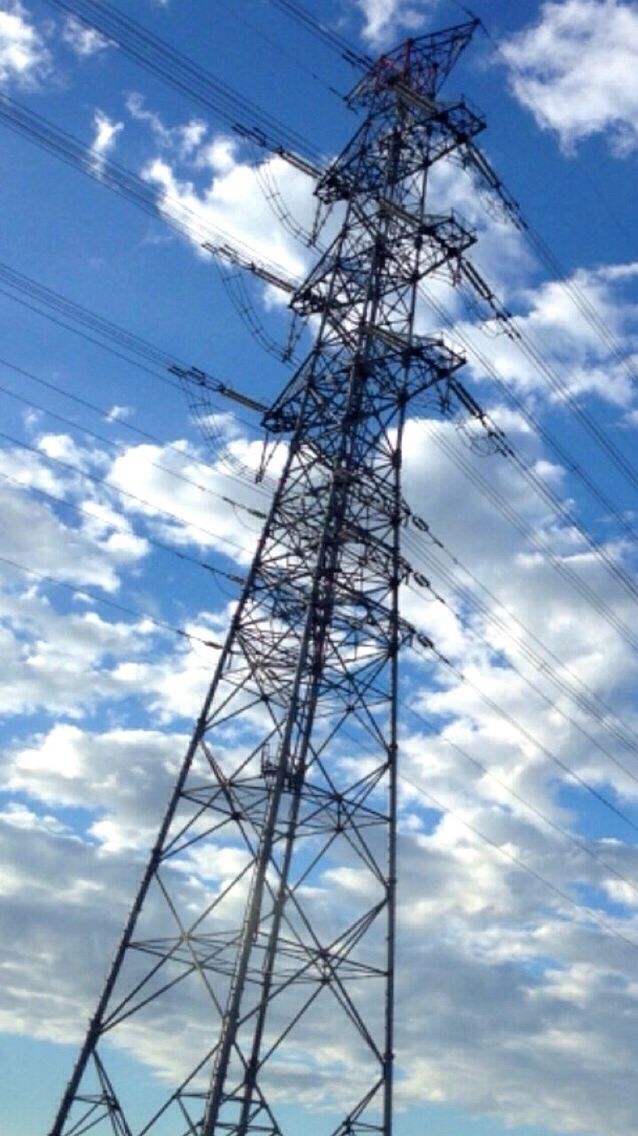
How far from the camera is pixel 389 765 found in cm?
2569

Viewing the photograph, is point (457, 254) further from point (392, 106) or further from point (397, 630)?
point (397, 630)

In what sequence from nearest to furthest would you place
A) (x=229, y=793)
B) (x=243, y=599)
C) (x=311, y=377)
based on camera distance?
(x=229, y=793) < (x=243, y=599) < (x=311, y=377)

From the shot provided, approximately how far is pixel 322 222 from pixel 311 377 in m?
5.32

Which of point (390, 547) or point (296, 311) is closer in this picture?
point (390, 547)

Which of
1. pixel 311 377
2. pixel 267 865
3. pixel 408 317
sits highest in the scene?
pixel 408 317

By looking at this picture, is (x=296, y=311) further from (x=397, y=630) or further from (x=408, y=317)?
(x=397, y=630)

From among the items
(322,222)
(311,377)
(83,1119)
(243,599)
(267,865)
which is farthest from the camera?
(322,222)

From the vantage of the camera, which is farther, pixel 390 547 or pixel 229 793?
pixel 390 547

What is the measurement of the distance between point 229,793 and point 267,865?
6.85 ft

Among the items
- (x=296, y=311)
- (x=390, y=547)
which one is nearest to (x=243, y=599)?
(x=390, y=547)

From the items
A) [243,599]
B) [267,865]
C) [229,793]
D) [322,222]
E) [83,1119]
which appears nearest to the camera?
[83,1119]

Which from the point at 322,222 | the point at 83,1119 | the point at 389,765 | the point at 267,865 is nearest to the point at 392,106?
the point at 322,222

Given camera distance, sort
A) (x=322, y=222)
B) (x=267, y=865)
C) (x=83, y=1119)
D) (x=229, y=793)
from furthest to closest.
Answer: (x=322, y=222) → (x=229, y=793) → (x=267, y=865) → (x=83, y=1119)

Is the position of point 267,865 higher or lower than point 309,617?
lower
